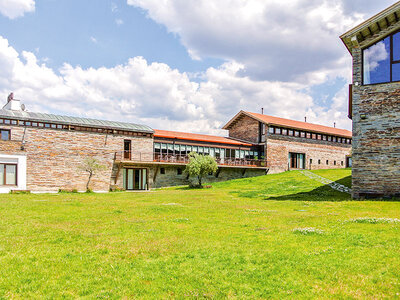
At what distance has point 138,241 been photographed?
28.0 ft

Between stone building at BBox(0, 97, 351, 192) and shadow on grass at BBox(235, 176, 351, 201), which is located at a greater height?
stone building at BBox(0, 97, 351, 192)

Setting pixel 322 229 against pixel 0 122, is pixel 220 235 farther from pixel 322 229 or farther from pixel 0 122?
pixel 0 122

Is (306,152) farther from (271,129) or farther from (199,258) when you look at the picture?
(199,258)

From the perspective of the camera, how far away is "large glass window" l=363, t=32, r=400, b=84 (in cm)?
1966

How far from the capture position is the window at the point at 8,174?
90.2ft

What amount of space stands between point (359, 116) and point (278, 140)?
83.6ft

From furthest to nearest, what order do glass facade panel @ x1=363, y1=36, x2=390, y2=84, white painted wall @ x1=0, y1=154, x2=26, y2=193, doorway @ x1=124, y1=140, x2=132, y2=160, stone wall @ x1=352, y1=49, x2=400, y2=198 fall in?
doorway @ x1=124, y1=140, x2=132, y2=160
white painted wall @ x1=0, y1=154, x2=26, y2=193
glass facade panel @ x1=363, y1=36, x2=390, y2=84
stone wall @ x1=352, y1=49, x2=400, y2=198

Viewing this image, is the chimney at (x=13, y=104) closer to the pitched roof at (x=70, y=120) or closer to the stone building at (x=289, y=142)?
the pitched roof at (x=70, y=120)

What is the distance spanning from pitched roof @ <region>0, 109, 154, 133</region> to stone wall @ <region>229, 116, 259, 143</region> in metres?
17.4

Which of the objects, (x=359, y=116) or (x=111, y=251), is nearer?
(x=111, y=251)

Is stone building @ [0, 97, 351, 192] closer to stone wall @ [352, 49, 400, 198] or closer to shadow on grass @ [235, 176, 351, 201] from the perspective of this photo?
shadow on grass @ [235, 176, 351, 201]

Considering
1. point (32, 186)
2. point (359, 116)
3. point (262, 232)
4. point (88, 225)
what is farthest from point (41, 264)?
point (32, 186)

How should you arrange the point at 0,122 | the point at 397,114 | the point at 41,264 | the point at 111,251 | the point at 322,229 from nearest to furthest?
the point at 41,264, the point at 111,251, the point at 322,229, the point at 397,114, the point at 0,122

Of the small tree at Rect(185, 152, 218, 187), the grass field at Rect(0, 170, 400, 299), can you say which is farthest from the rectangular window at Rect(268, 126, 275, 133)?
the grass field at Rect(0, 170, 400, 299)
